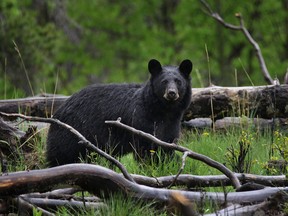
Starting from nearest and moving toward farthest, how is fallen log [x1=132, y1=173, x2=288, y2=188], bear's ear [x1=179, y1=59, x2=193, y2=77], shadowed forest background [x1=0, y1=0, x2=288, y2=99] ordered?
1. fallen log [x1=132, y1=173, x2=288, y2=188]
2. bear's ear [x1=179, y1=59, x2=193, y2=77]
3. shadowed forest background [x1=0, y1=0, x2=288, y2=99]

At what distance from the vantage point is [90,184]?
459cm

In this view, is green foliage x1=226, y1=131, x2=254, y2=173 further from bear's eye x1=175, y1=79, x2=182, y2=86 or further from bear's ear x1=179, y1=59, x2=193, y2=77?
bear's ear x1=179, y1=59, x2=193, y2=77

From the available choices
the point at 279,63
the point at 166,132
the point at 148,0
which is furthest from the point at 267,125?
the point at 148,0

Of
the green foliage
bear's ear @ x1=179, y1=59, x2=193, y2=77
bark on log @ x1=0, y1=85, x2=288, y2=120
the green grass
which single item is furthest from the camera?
bark on log @ x1=0, y1=85, x2=288, y2=120

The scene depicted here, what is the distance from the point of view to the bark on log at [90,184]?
173 inches

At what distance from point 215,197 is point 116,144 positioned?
121 inches

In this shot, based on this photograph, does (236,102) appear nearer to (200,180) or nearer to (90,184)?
(200,180)

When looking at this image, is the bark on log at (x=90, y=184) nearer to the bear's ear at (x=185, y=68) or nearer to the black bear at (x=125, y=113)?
the black bear at (x=125, y=113)

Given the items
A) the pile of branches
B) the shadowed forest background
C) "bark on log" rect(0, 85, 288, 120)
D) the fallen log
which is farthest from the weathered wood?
the shadowed forest background

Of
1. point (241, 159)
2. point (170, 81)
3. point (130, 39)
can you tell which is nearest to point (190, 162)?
point (241, 159)

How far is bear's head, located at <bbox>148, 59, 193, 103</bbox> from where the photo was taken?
7637mm

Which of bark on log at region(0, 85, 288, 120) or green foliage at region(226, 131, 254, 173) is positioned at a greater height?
bark on log at region(0, 85, 288, 120)

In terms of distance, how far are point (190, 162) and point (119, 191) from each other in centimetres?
215

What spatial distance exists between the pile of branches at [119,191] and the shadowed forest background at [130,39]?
40.4ft
